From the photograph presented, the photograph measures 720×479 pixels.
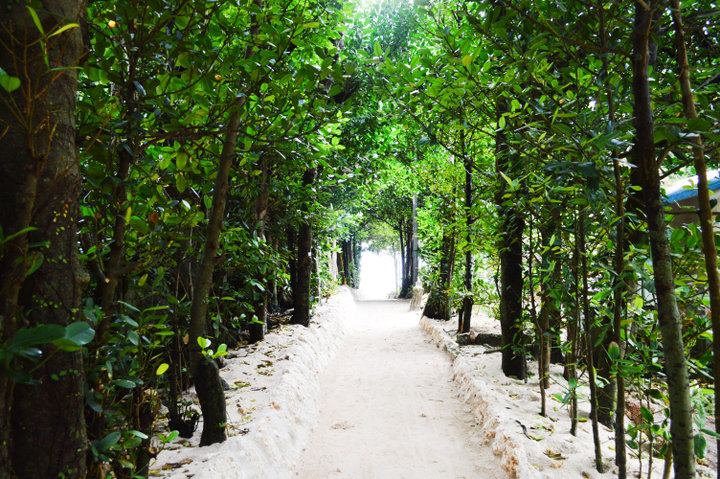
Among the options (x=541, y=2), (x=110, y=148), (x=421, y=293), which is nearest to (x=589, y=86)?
(x=541, y=2)

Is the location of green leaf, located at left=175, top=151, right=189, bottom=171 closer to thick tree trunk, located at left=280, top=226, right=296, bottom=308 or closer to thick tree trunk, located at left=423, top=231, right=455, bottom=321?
thick tree trunk, located at left=280, top=226, right=296, bottom=308

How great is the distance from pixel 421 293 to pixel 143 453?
48.0ft

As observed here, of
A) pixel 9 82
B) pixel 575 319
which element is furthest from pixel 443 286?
pixel 9 82

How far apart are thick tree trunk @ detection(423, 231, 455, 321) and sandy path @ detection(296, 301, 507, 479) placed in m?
3.23

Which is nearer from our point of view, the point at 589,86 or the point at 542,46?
the point at 542,46

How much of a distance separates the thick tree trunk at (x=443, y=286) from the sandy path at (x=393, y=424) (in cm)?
323

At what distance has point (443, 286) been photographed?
444 inches

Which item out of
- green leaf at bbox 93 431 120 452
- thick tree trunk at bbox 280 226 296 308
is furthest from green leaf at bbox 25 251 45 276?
thick tree trunk at bbox 280 226 296 308

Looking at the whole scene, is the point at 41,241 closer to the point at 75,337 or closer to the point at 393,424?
the point at 75,337

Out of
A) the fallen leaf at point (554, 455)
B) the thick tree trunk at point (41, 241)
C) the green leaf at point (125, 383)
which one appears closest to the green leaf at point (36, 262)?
the thick tree trunk at point (41, 241)

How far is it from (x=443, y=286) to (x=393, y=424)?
22.5 ft

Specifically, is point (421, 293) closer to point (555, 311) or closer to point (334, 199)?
point (334, 199)

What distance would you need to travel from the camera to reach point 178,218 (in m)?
2.32

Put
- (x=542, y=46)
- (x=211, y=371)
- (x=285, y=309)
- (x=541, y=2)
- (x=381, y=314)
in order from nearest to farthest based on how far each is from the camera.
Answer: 1. (x=542, y=46)
2. (x=541, y=2)
3. (x=211, y=371)
4. (x=285, y=309)
5. (x=381, y=314)
